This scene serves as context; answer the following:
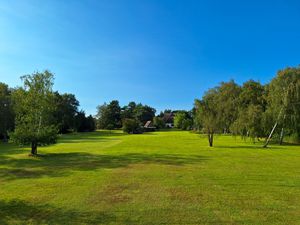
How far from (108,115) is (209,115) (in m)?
78.3

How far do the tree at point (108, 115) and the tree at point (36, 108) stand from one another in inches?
3248

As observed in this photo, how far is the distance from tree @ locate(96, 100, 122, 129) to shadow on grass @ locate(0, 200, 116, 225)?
97.5 meters

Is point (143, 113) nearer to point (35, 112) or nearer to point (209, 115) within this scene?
point (209, 115)

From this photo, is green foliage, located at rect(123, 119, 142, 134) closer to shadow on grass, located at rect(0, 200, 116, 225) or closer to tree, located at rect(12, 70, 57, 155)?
tree, located at rect(12, 70, 57, 155)

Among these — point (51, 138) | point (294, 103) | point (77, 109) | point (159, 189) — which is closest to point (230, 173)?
point (159, 189)

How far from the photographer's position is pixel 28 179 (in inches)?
435

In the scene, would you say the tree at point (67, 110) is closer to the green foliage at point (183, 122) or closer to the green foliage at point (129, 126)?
the green foliage at point (129, 126)

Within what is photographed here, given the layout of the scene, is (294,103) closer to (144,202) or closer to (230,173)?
(230,173)

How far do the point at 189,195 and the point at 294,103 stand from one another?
26.1 meters

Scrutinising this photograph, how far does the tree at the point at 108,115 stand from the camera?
10500 cm

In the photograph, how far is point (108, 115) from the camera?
345ft

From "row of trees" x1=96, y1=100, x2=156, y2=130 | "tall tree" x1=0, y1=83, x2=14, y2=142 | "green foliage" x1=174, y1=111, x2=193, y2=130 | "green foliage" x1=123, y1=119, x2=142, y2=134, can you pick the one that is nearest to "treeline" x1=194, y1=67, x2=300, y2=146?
"tall tree" x1=0, y1=83, x2=14, y2=142

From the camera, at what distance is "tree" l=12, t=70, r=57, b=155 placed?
20.7 metres

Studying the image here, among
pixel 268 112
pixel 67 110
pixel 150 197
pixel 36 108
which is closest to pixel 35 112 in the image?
pixel 36 108
